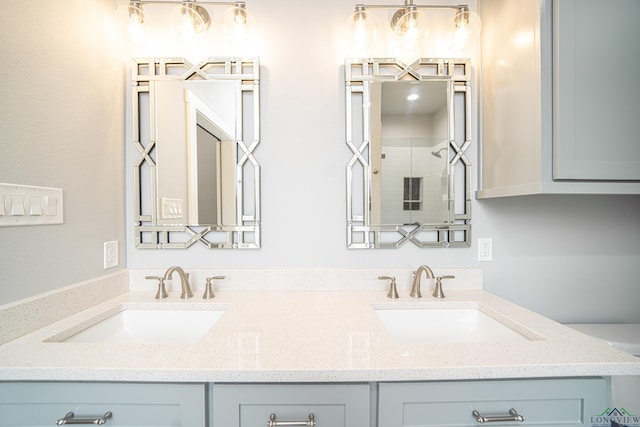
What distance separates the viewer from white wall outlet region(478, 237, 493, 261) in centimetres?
143

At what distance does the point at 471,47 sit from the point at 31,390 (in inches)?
82.7

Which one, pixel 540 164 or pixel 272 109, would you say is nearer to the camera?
pixel 540 164

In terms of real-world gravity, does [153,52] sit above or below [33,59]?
above

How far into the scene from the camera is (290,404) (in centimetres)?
74

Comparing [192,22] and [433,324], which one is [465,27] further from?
[433,324]

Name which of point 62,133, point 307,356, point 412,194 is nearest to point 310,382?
point 307,356

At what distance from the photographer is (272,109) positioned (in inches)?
55.6

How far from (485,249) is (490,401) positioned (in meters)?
0.83

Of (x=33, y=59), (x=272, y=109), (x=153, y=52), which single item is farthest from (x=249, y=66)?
(x=33, y=59)

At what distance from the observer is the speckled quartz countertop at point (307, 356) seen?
2.39 feet

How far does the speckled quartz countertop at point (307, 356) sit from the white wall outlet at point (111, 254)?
31cm

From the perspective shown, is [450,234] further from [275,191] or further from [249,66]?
[249,66]

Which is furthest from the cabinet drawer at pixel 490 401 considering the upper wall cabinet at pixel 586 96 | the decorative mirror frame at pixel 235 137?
the decorative mirror frame at pixel 235 137

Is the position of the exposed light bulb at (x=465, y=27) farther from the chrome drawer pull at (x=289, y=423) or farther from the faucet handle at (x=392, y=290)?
the chrome drawer pull at (x=289, y=423)
